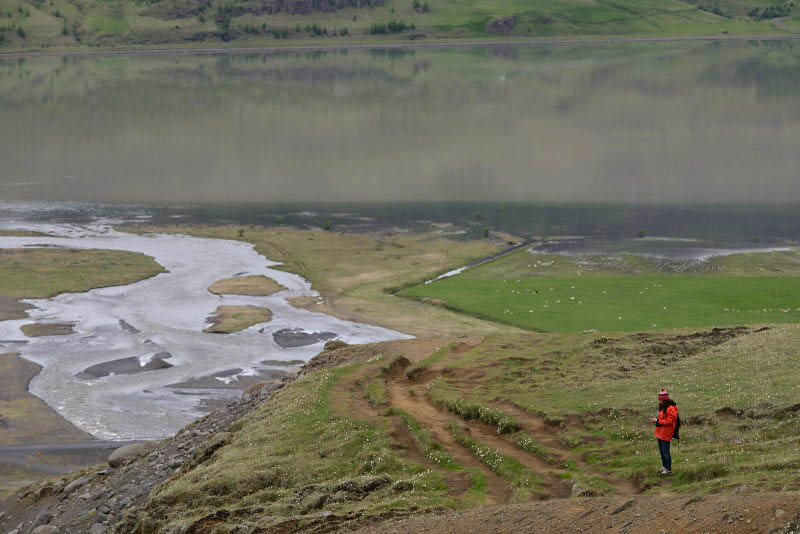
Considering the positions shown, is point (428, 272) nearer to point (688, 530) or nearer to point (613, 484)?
point (613, 484)

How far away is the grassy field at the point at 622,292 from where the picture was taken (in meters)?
69.4

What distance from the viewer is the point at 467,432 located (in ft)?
112

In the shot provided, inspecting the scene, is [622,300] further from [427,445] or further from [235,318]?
[427,445]

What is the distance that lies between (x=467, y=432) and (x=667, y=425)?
29.2 ft

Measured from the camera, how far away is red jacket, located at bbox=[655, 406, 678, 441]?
26.8 m

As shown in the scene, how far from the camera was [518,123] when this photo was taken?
606 feet

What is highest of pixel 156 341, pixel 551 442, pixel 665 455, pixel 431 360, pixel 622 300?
pixel 665 455

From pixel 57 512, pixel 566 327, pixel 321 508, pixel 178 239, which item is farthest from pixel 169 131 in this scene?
pixel 321 508

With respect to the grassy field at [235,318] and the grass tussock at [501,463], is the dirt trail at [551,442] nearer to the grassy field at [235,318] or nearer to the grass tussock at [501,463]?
the grass tussock at [501,463]

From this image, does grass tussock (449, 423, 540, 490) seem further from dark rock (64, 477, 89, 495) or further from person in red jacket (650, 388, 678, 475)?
dark rock (64, 477, 89, 495)

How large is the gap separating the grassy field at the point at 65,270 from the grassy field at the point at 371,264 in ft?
42.5

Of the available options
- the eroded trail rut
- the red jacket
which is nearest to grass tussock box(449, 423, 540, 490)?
the eroded trail rut

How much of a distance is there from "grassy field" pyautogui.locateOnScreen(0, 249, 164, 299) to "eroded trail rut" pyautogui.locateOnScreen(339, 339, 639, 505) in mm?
47182

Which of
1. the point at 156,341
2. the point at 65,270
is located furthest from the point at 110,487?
the point at 65,270
